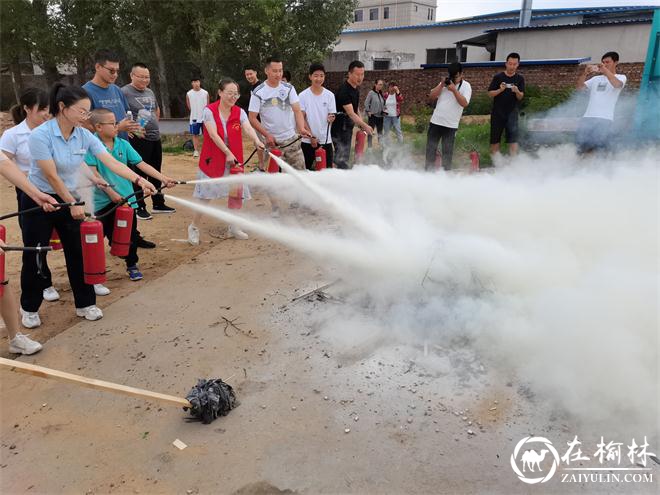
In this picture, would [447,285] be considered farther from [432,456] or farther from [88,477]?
[88,477]

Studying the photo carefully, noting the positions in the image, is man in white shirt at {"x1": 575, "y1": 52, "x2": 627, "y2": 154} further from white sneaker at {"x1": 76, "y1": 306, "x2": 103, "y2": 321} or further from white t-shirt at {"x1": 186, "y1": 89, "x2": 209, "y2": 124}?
white t-shirt at {"x1": 186, "y1": 89, "x2": 209, "y2": 124}

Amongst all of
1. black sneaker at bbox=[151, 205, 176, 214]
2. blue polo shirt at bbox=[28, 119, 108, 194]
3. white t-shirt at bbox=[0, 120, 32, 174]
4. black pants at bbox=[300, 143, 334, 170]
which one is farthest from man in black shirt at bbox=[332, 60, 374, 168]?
white t-shirt at bbox=[0, 120, 32, 174]

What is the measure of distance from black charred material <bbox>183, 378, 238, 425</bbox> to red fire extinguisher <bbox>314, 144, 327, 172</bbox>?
14.4ft

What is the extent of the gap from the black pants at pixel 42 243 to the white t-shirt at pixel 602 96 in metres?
7.44

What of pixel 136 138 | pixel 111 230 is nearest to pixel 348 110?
pixel 136 138

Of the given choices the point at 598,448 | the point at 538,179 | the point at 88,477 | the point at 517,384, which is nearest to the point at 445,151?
the point at 538,179

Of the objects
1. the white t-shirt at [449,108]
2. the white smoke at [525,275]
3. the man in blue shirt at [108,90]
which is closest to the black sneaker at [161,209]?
the man in blue shirt at [108,90]

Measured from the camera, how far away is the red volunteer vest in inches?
223

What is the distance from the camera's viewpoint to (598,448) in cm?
259

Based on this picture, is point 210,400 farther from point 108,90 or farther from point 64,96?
point 108,90

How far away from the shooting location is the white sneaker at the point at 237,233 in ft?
20.7

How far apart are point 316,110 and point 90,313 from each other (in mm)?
4063

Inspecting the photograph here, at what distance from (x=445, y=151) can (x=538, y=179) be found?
169 cm

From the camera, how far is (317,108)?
670cm
